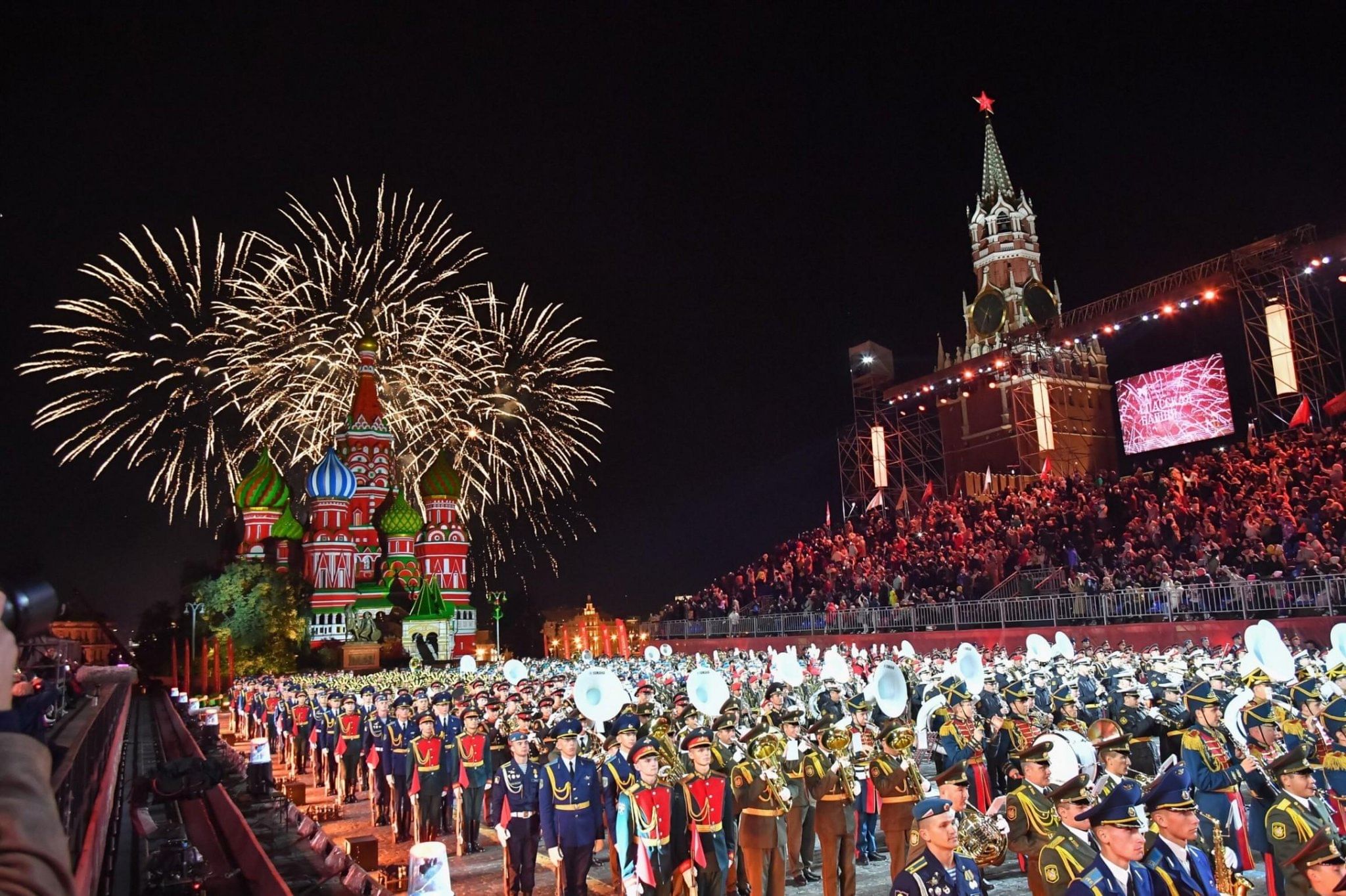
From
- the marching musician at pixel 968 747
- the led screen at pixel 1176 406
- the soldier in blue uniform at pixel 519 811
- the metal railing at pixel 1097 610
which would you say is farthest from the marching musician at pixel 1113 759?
the led screen at pixel 1176 406

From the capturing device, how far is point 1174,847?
5117 mm

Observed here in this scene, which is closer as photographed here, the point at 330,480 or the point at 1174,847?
the point at 1174,847

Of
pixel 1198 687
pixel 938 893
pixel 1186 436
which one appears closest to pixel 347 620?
pixel 1186 436

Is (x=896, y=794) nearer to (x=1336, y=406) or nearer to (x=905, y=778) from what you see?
(x=905, y=778)

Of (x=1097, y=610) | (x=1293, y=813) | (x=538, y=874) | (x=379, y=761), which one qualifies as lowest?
(x=538, y=874)

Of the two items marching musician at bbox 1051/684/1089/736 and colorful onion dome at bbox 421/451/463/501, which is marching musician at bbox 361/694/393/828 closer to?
marching musician at bbox 1051/684/1089/736

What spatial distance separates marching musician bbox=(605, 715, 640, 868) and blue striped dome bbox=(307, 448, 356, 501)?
52693mm

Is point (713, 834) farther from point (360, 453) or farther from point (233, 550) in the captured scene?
point (233, 550)

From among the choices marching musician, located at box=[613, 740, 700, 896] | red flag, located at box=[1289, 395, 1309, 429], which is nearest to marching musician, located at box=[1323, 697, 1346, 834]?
marching musician, located at box=[613, 740, 700, 896]

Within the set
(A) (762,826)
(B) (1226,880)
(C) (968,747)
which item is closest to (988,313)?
(C) (968,747)

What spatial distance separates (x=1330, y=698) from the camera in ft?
37.3

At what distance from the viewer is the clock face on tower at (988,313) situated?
63781 mm

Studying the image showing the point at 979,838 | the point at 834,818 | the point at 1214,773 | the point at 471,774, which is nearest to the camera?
the point at 979,838

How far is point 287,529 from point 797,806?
57.1m
